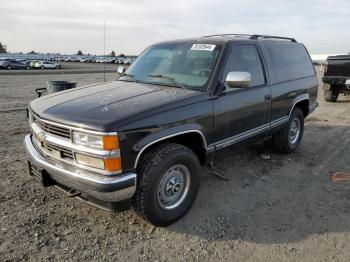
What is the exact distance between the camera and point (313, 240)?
3656 millimetres

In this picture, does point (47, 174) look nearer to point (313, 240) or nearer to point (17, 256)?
point (17, 256)

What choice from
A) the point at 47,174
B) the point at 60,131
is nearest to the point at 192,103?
the point at 60,131

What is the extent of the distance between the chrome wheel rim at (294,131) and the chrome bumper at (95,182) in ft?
12.8

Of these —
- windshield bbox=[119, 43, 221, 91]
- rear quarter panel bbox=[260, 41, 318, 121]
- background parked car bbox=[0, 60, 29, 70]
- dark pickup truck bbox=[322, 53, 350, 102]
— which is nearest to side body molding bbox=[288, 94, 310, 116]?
rear quarter panel bbox=[260, 41, 318, 121]

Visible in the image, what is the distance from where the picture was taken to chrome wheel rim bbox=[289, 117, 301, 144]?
250 inches

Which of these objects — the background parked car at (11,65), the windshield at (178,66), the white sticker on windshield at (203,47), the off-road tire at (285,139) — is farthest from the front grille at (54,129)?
the background parked car at (11,65)

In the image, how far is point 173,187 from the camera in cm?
387

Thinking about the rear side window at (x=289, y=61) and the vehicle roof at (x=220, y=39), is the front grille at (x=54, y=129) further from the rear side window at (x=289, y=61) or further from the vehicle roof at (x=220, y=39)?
the rear side window at (x=289, y=61)

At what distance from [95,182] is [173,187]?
975mm

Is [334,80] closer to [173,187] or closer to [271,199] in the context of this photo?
[271,199]

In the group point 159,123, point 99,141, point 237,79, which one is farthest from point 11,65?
point 99,141

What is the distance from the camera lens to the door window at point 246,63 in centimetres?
449

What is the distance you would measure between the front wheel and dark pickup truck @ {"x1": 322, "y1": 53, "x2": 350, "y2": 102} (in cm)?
949

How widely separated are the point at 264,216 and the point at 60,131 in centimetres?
244
